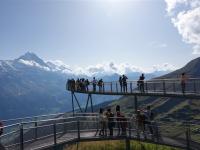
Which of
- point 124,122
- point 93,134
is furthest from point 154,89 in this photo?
point 93,134

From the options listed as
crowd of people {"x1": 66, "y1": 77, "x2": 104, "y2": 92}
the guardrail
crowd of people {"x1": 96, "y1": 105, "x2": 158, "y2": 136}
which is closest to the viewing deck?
crowd of people {"x1": 66, "y1": 77, "x2": 104, "y2": 92}

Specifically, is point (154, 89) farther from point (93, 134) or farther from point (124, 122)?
point (93, 134)

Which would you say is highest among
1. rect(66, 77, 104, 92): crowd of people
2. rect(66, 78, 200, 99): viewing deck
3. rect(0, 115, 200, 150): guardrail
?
rect(66, 77, 104, 92): crowd of people

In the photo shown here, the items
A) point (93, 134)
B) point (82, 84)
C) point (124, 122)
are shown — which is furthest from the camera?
point (82, 84)

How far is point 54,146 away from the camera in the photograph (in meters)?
26.1

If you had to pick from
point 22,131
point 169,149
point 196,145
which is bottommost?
point 169,149

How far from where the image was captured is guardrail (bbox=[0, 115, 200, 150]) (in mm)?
26031

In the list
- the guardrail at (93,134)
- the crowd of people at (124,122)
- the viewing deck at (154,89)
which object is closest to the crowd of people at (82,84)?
the viewing deck at (154,89)

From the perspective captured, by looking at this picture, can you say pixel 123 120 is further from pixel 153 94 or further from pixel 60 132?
pixel 153 94

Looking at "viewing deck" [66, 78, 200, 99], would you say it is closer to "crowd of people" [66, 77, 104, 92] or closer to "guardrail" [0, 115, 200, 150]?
"crowd of people" [66, 77, 104, 92]

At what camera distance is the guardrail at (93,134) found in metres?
26.0

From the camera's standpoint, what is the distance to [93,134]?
31203 mm

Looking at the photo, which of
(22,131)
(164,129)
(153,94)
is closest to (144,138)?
(164,129)

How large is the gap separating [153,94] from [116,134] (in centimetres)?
1485
